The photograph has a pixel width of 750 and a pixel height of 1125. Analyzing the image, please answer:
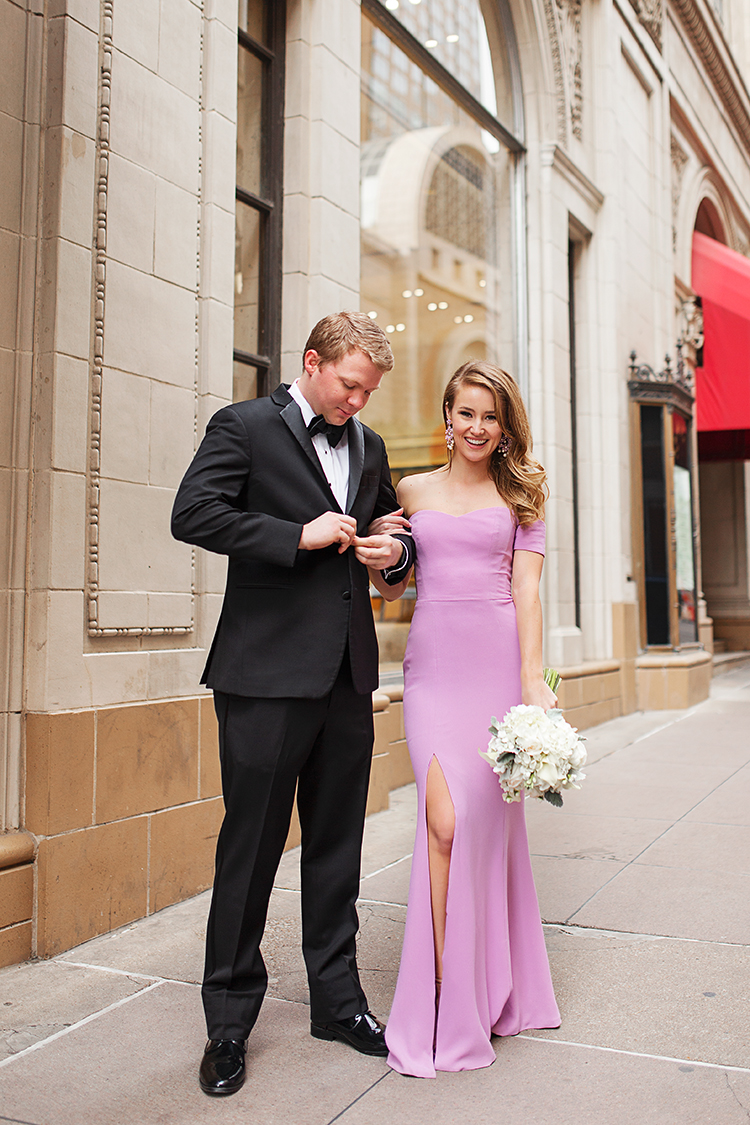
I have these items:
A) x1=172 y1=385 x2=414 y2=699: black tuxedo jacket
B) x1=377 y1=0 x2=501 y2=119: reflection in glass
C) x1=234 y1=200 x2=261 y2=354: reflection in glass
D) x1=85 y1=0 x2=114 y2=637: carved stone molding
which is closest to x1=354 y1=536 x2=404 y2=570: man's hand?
x1=172 y1=385 x2=414 y2=699: black tuxedo jacket

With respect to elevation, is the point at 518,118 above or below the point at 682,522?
above

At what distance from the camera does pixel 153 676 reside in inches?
181

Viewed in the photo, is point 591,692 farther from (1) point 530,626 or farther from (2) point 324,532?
(2) point 324,532

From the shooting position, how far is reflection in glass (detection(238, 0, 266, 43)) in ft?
19.7

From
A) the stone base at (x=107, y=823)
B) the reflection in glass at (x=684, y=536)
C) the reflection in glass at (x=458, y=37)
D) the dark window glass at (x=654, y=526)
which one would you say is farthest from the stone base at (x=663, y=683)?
the stone base at (x=107, y=823)

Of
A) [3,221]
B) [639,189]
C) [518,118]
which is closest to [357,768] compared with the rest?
[3,221]

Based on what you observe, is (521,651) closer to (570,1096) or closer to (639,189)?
(570,1096)

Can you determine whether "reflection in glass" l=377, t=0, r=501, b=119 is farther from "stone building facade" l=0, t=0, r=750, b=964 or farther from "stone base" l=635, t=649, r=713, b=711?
"stone base" l=635, t=649, r=713, b=711

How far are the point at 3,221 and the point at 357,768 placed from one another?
2.60m

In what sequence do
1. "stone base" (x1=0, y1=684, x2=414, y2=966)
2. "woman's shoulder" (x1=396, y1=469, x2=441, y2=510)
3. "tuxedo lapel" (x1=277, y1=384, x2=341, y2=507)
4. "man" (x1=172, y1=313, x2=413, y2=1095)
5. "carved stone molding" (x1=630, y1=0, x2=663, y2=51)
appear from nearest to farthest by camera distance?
"man" (x1=172, y1=313, x2=413, y2=1095), "tuxedo lapel" (x1=277, y1=384, x2=341, y2=507), "woman's shoulder" (x1=396, y1=469, x2=441, y2=510), "stone base" (x1=0, y1=684, x2=414, y2=966), "carved stone molding" (x1=630, y1=0, x2=663, y2=51)

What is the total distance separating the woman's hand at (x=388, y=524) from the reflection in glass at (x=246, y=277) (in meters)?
2.90

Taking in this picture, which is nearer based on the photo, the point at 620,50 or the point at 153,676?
the point at 153,676

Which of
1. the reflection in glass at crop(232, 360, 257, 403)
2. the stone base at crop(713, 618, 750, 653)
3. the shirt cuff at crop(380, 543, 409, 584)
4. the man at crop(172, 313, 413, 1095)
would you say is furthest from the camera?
the stone base at crop(713, 618, 750, 653)

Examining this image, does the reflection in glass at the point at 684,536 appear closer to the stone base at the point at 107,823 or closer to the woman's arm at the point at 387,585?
the stone base at the point at 107,823
